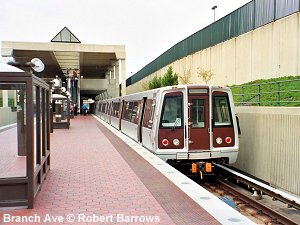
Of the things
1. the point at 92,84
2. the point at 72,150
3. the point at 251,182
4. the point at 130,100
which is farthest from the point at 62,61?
the point at 251,182

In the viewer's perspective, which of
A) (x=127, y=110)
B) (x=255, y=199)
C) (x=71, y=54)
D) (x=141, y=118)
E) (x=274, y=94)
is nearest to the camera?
(x=255, y=199)

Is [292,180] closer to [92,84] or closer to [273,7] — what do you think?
[273,7]

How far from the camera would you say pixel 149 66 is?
5109 cm

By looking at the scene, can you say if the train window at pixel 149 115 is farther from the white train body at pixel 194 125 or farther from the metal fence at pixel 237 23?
the metal fence at pixel 237 23

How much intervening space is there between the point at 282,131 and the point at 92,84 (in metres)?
53.1

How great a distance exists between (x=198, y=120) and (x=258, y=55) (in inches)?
413

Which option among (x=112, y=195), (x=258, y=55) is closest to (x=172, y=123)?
(x=112, y=195)

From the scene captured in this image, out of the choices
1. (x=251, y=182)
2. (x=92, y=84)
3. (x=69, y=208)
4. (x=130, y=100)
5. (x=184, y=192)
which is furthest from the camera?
(x=92, y=84)

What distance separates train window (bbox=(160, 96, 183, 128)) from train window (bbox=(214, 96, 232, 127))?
1.06 m

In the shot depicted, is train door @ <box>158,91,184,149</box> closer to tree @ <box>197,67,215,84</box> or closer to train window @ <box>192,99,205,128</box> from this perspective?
train window @ <box>192,99,205,128</box>

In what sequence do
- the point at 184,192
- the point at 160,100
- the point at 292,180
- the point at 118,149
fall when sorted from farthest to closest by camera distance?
the point at 118,149
the point at 160,100
the point at 292,180
the point at 184,192

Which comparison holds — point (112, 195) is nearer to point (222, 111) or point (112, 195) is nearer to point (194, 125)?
point (194, 125)

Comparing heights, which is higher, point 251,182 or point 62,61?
point 62,61

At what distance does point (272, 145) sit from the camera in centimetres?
1077
